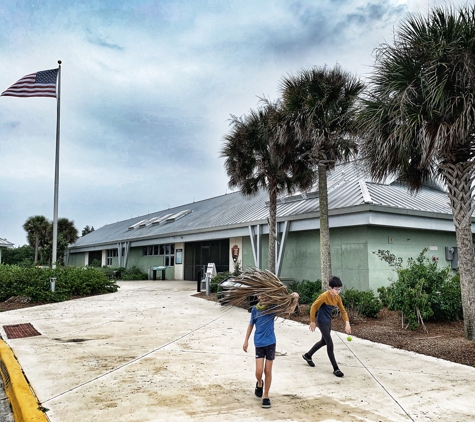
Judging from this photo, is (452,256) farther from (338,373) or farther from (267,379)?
(267,379)

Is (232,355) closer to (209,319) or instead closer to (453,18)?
(209,319)

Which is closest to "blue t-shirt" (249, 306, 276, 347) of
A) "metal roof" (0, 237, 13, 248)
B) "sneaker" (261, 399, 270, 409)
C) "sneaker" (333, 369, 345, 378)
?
"sneaker" (261, 399, 270, 409)

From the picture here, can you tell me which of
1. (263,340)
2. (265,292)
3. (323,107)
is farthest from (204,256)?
(263,340)

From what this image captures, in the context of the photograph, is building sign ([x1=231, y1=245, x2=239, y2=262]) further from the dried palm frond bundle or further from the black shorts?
the black shorts

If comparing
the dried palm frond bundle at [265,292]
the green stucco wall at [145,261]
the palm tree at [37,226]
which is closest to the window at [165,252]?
the green stucco wall at [145,261]

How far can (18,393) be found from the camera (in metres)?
4.82

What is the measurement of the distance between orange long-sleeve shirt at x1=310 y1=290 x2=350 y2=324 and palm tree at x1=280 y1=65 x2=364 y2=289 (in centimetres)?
554

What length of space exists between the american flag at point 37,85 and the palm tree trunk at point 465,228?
16.5 metres

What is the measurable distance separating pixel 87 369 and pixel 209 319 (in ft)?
16.6

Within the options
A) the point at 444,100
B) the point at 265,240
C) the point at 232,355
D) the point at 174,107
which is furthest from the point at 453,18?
the point at 174,107

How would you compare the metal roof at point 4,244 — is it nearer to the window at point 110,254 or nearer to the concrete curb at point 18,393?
the window at point 110,254

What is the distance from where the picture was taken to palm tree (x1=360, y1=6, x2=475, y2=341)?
776cm

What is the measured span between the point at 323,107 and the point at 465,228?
17.5 feet

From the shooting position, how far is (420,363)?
6.62m
